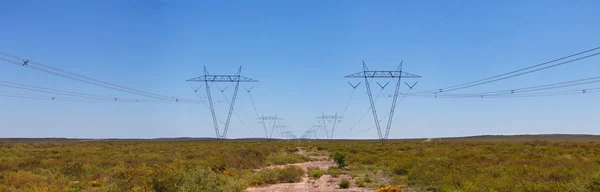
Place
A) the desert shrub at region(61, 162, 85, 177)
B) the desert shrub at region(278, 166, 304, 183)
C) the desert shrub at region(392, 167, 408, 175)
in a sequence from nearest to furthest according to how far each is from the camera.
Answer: the desert shrub at region(278, 166, 304, 183), the desert shrub at region(61, 162, 85, 177), the desert shrub at region(392, 167, 408, 175)

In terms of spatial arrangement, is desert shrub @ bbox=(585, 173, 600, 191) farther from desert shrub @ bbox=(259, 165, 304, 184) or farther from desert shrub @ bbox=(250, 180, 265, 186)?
desert shrub @ bbox=(250, 180, 265, 186)

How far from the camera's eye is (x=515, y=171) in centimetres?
2923

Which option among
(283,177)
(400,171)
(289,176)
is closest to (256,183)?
(283,177)

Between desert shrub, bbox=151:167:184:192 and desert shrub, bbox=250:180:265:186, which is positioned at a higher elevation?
desert shrub, bbox=151:167:184:192

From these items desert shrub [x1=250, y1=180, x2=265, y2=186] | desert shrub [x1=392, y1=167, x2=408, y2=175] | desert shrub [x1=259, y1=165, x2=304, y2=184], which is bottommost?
desert shrub [x1=250, y1=180, x2=265, y2=186]

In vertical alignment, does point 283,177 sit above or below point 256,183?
above

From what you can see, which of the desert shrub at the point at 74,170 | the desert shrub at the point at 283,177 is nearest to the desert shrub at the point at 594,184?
the desert shrub at the point at 283,177

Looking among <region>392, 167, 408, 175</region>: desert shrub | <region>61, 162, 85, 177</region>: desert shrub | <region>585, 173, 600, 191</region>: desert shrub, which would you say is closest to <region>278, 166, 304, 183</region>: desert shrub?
<region>392, 167, 408, 175</region>: desert shrub

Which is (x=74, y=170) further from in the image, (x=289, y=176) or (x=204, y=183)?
(x=204, y=183)

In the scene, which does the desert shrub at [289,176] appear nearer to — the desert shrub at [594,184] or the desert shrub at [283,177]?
the desert shrub at [283,177]

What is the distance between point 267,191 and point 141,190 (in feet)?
30.2

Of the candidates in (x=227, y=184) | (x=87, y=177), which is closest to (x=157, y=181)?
(x=227, y=184)

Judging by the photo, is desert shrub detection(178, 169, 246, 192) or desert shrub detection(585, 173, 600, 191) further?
desert shrub detection(178, 169, 246, 192)

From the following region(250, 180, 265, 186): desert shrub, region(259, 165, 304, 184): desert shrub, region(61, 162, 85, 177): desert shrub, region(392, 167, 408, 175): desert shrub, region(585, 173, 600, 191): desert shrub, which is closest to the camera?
region(585, 173, 600, 191): desert shrub
